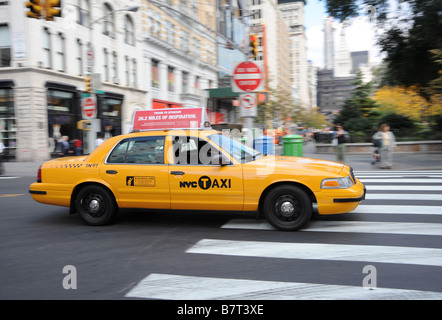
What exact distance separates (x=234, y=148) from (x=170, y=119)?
126 cm

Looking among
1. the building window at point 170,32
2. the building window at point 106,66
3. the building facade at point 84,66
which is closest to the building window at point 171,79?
the building facade at point 84,66

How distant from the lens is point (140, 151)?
20.4 ft

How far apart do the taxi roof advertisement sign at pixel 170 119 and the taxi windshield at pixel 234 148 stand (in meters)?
0.46

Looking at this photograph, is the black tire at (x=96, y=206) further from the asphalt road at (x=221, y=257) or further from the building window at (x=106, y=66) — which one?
the building window at (x=106, y=66)

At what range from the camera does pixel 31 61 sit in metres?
21.8

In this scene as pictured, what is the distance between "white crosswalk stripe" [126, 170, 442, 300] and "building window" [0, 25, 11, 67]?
2088 centimetres

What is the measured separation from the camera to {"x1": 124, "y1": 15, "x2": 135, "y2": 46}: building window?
102 feet

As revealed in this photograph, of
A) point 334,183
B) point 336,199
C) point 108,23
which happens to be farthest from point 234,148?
point 108,23

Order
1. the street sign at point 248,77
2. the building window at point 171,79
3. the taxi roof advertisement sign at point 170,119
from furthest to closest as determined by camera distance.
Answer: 1. the building window at point 171,79
2. the street sign at point 248,77
3. the taxi roof advertisement sign at point 170,119

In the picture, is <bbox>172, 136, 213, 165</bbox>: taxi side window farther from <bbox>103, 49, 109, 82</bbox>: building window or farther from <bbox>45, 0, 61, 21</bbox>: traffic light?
<bbox>103, 49, 109, 82</bbox>: building window

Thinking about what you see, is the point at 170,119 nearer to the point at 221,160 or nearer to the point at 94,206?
the point at 221,160

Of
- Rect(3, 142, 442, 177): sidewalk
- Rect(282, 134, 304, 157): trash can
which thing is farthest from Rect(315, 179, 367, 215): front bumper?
Rect(3, 142, 442, 177): sidewalk

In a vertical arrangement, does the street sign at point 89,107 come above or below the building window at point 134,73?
below

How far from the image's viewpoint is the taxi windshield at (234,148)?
5992 millimetres
